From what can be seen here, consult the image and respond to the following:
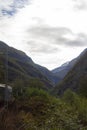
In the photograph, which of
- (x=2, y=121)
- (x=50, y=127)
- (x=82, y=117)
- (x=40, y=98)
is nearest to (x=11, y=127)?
(x=2, y=121)

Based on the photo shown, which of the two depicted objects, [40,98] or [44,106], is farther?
[40,98]

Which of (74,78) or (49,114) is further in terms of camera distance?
(74,78)

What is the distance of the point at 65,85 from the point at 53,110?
148 metres

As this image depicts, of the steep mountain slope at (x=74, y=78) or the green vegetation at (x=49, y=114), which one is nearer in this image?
the green vegetation at (x=49, y=114)

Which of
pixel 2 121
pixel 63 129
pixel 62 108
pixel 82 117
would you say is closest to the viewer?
pixel 2 121

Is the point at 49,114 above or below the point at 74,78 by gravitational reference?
below

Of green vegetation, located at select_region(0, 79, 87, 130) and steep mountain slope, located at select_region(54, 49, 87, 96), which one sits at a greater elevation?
steep mountain slope, located at select_region(54, 49, 87, 96)

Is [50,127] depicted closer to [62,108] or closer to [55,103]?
[62,108]

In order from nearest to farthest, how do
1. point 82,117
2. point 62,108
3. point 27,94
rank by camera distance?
1. point 82,117
2. point 62,108
3. point 27,94

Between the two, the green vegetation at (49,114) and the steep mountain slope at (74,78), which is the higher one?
the steep mountain slope at (74,78)

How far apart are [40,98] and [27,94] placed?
290 centimetres

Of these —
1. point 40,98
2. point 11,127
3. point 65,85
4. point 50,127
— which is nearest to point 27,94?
point 40,98

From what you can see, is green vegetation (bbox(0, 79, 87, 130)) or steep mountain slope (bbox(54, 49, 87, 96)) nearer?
green vegetation (bbox(0, 79, 87, 130))

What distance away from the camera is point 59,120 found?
14156mm
